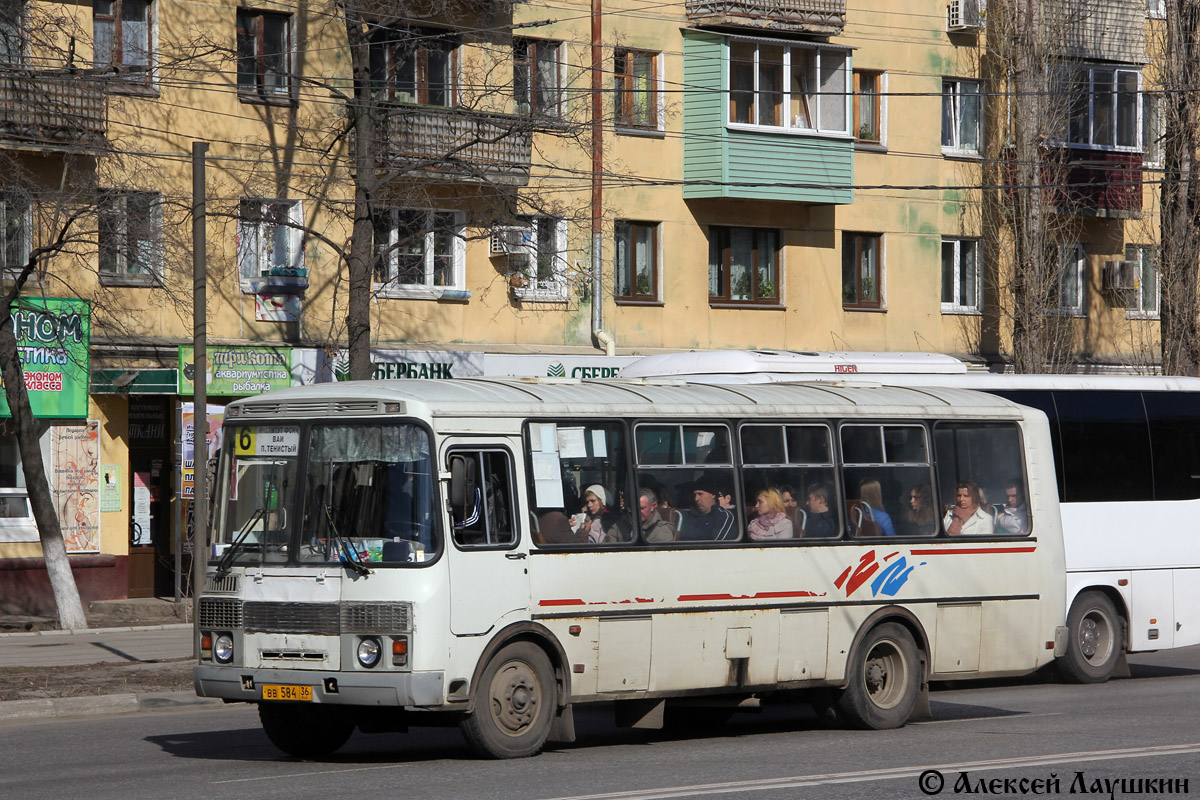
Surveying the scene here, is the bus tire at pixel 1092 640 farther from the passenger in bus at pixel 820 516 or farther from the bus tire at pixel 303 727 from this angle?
the bus tire at pixel 303 727

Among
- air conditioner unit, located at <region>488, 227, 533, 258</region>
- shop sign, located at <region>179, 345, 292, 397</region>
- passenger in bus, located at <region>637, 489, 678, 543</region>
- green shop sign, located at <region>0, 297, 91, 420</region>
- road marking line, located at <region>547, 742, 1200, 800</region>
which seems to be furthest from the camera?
shop sign, located at <region>179, 345, 292, 397</region>

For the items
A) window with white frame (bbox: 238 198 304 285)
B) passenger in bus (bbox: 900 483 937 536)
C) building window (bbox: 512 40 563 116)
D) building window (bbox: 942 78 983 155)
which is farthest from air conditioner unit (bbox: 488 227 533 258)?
passenger in bus (bbox: 900 483 937 536)

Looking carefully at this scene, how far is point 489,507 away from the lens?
11.8m

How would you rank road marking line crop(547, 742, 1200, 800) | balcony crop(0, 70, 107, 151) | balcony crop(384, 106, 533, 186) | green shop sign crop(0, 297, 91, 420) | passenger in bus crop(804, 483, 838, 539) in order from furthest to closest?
balcony crop(384, 106, 533, 186) < green shop sign crop(0, 297, 91, 420) < balcony crop(0, 70, 107, 151) < passenger in bus crop(804, 483, 838, 539) < road marking line crop(547, 742, 1200, 800)

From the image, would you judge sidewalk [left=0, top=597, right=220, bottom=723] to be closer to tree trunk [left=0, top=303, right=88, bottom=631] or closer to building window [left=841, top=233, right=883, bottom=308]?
tree trunk [left=0, top=303, right=88, bottom=631]

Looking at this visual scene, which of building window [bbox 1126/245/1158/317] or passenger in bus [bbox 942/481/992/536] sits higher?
building window [bbox 1126/245/1158/317]

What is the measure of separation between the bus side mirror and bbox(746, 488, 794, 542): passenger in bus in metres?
2.49

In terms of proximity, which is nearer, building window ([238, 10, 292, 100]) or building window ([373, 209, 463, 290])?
building window ([238, 10, 292, 100])

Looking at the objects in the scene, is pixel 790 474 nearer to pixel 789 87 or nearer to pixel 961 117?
pixel 789 87

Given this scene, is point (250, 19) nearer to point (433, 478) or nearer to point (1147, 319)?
point (433, 478)

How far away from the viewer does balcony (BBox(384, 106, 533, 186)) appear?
26.4 meters

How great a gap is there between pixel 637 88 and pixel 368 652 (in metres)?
21.8

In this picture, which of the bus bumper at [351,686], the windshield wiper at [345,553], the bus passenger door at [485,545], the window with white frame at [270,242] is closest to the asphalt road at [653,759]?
the bus bumper at [351,686]

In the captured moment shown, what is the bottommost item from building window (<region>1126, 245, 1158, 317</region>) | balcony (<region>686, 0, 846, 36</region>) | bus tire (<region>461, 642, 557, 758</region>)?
bus tire (<region>461, 642, 557, 758</region>)
